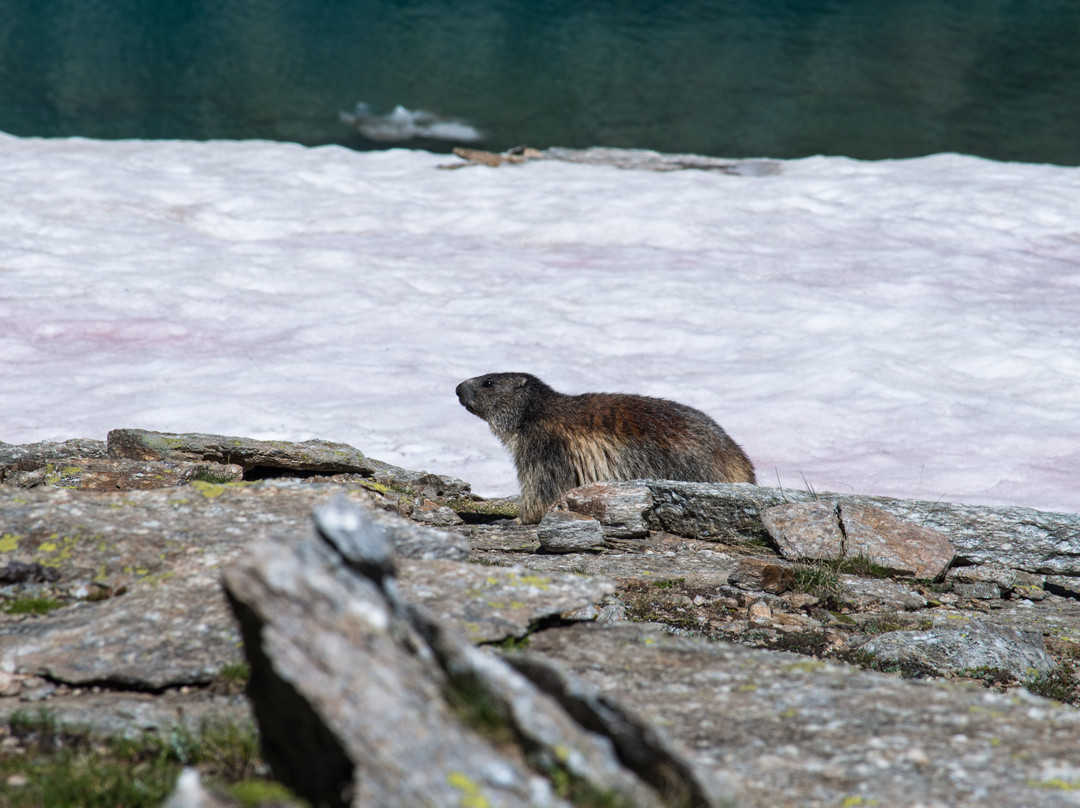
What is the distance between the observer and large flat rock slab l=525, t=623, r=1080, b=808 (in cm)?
334

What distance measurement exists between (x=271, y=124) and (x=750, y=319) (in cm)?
4155

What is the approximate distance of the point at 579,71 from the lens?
60.4 m

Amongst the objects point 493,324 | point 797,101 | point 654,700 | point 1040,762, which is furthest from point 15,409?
point 797,101

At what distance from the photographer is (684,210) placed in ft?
83.4

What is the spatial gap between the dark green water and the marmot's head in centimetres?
3965

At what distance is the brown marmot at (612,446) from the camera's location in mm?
10734

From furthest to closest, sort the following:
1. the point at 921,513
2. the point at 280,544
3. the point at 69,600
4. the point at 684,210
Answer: the point at 684,210
the point at 921,513
the point at 69,600
the point at 280,544

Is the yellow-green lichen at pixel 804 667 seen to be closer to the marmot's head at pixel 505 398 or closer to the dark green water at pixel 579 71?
the marmot's head at pixel 505 398

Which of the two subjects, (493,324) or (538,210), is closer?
(493,324)

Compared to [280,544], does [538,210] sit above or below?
above

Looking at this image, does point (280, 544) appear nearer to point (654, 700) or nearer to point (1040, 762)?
point (654, 700)

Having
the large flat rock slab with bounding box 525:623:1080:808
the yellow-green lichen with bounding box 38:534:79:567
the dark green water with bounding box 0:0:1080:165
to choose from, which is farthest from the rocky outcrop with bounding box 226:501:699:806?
the dark green water with bounding box 0:0:1080:165

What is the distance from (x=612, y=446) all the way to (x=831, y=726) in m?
7.11

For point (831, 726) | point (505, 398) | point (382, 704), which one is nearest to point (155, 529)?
point (382, 704)
